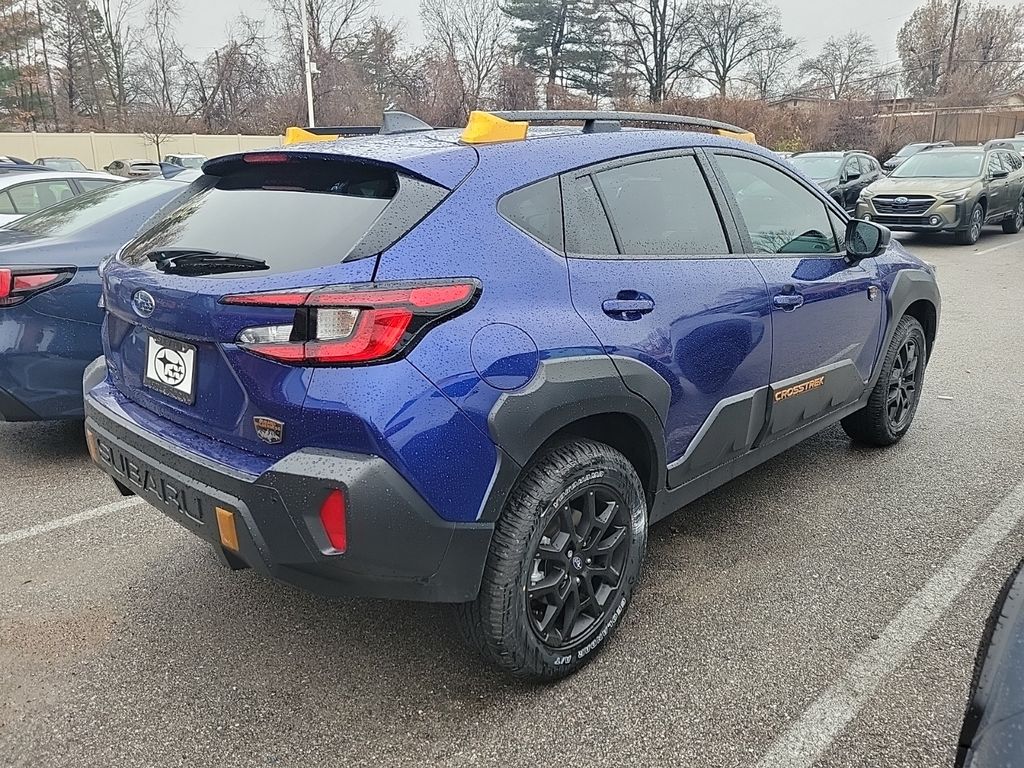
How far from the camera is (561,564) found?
7.89ft

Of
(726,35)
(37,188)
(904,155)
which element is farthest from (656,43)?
(37,188)

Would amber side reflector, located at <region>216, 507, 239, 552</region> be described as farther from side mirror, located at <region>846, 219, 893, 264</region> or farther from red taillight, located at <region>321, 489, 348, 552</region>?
side mirror, located at <region>846, 219, 893, 264</region>

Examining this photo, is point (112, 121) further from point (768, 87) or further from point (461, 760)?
point (461, 760)

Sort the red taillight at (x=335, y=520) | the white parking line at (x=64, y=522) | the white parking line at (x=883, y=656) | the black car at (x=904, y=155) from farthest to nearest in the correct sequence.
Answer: the black car at (x=904, y=155), the white parking line at (x=64, y=522), the white parking line at (x=883, y=656), the red taillight at (x=335, y=520)

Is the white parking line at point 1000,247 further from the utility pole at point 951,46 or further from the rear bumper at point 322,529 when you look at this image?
the utility pole at point 951,46

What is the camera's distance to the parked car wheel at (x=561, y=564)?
2.23m

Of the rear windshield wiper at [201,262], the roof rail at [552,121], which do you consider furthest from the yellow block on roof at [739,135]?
the rear windshield wiper at [201,262]

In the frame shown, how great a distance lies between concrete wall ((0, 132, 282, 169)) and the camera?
114 ft

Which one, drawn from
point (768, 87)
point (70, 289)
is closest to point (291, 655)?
point (70, 289)

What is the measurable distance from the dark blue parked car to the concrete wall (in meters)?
32.3

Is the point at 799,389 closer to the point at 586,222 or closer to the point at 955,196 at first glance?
the point at 586,222

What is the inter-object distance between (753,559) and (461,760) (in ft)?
5.23

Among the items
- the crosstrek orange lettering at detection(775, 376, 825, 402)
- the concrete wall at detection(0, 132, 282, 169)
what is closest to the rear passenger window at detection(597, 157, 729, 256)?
the crosstrek orange lettering at detection(775, 376, 825, 402)

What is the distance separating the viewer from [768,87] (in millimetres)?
53688
